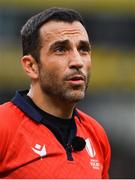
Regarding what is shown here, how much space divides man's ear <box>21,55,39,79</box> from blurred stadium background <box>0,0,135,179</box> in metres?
13.9

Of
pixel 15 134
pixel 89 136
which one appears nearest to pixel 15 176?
pixel 15 134

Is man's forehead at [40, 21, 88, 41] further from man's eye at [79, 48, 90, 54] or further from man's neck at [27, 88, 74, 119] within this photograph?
man's neck at [27, 88, 74, 119]

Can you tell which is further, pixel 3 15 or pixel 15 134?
pixel 3 15

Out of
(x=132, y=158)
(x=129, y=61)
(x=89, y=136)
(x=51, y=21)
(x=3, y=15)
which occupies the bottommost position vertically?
(x=132, y=158)

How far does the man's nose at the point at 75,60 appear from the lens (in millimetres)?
4684

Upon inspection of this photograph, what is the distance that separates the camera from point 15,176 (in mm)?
4508

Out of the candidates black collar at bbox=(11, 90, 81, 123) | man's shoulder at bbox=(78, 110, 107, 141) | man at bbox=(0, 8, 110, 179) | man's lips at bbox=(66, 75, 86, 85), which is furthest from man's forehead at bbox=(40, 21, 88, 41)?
man's shoulder at bbox=(78, 110, 107, 141)

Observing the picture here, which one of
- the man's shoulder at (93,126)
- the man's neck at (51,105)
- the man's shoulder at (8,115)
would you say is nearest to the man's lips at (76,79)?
the man's neck at (51,105)

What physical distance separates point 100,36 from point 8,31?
217cm

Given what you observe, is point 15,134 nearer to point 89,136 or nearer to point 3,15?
point 89,136

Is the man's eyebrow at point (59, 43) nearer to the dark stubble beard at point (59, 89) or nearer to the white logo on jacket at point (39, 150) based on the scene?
the dark stubble beard at point (59, 89)

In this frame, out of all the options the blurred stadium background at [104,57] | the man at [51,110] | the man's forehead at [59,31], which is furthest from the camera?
the blurred stadium background at [104,57]

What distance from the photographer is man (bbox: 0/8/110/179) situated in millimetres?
4559

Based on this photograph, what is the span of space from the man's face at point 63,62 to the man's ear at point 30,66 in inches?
1.8
